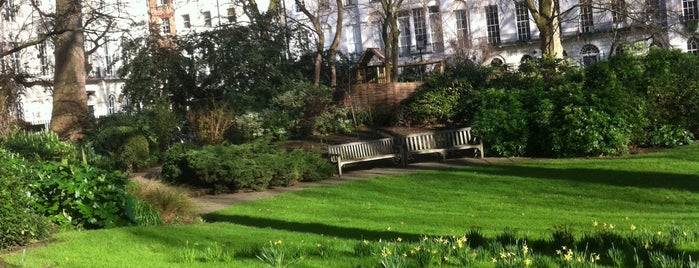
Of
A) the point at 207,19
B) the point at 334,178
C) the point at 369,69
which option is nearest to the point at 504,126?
the point at 334,178

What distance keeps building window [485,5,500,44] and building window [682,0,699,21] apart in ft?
38.7

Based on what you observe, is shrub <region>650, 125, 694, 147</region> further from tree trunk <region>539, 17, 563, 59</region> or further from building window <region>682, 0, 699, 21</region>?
building window <region>682, 0, 699, 21</region>

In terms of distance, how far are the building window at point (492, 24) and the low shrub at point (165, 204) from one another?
143 ft

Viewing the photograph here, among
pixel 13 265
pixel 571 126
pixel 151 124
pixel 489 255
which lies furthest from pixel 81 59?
pixel 489 255

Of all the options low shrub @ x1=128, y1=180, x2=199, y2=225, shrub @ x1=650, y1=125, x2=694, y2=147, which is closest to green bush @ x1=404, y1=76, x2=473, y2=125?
shrub @ x1=650, y1=125, x2=694, y2=147

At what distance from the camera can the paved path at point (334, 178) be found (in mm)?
15250

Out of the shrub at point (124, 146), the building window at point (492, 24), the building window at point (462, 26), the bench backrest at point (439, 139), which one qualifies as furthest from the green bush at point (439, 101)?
the building window at point (492, 24)

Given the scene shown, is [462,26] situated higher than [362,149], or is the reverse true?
[462,26]

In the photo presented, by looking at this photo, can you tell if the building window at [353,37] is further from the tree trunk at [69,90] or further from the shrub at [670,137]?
the shrub at [670,137]

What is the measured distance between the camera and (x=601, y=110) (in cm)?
1867

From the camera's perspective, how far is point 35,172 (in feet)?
34.5

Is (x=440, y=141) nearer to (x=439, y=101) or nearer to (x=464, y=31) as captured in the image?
(x=439, y=101)

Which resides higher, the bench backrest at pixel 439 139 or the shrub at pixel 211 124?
the shrub at pixel 211 124

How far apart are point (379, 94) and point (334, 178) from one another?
8.93 m
